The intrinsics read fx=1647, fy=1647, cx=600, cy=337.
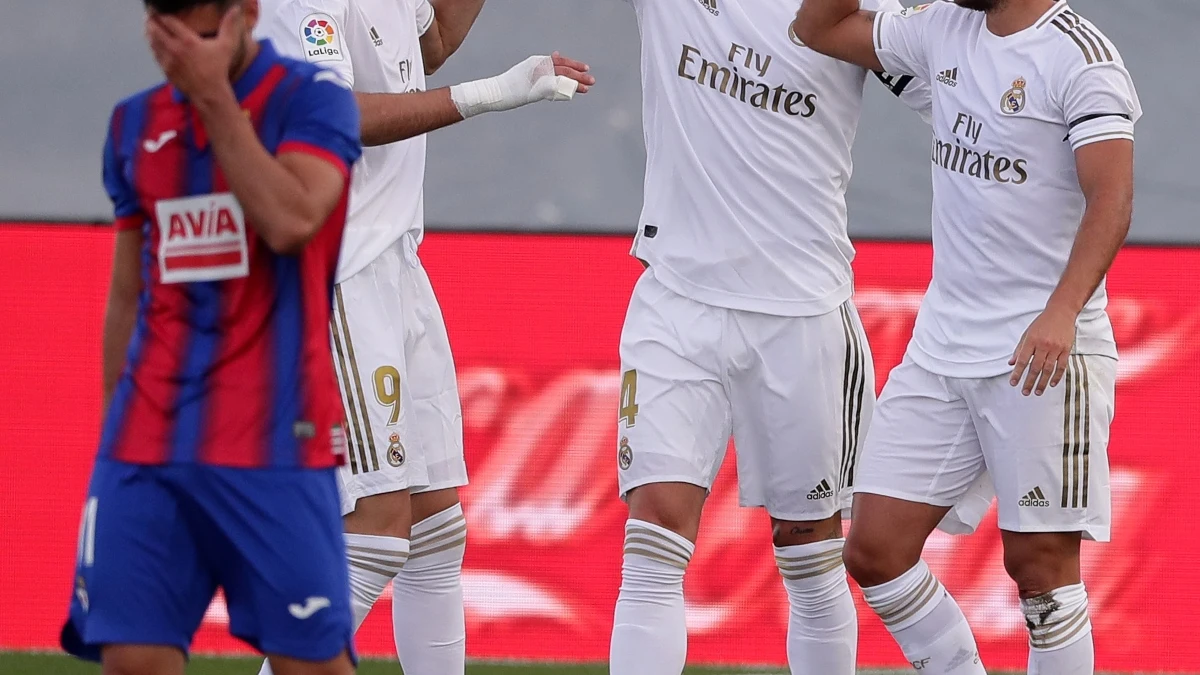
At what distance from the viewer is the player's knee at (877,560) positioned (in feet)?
12.8

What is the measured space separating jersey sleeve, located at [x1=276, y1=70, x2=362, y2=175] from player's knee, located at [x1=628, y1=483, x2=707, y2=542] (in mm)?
1464

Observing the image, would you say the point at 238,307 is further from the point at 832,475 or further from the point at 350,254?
the point at 832,475

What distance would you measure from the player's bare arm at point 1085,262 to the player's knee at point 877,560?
1.82 feet

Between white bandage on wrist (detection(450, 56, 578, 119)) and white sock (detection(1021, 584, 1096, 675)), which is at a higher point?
white bandage on wrist (detection(450, 56, 578, 119))

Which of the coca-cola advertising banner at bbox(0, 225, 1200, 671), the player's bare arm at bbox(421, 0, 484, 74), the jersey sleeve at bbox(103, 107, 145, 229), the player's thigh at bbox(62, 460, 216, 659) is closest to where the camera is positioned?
the player's thigh at bbox(62, 460, 216, 659)

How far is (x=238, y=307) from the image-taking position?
252 cm

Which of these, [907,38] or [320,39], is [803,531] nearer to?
[907,38]

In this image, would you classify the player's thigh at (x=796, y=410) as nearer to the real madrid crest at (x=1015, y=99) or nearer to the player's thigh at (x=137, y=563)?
the real madrid crest at (x=1015, y=99)

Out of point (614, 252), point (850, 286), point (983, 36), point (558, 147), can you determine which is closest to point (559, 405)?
point (614, 252)

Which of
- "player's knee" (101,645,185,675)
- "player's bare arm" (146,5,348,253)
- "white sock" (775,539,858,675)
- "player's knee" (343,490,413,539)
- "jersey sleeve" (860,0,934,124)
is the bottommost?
"white sock" (775,539,858,675)

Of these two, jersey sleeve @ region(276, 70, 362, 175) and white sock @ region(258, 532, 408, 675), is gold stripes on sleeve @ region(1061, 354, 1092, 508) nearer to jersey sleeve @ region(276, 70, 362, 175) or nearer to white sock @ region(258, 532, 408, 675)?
white sock @ region(258, 532, 408, 675)

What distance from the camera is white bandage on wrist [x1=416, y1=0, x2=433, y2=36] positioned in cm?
434

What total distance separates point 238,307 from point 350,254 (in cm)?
137

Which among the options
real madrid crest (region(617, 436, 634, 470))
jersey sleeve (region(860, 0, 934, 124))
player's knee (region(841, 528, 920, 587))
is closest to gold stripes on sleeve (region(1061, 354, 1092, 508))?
player's knee (region(841, 528, 920, 587))
